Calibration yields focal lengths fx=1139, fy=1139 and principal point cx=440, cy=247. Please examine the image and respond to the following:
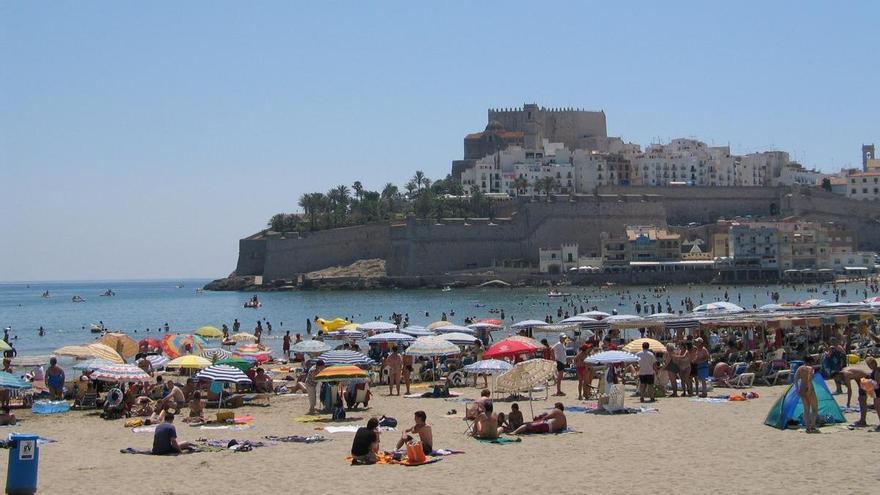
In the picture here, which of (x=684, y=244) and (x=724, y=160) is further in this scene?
(x=724, y=160)

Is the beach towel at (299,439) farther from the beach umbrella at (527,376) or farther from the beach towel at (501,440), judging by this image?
the beach umbrella at (527,376)

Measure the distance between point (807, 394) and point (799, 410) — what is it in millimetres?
397

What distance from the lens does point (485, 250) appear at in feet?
287

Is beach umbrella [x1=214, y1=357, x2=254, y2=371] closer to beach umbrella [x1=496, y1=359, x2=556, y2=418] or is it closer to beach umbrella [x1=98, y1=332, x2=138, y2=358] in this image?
beach umbrella [x1=98, y1=332, x2=138, y2=358]

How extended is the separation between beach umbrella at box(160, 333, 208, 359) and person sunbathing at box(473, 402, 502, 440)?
12.7 meters

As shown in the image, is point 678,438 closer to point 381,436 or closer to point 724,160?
point 381,436

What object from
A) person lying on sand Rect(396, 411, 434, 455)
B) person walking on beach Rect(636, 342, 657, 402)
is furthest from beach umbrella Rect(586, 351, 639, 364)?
person lying on sand Rect(396, 411, 434, 455)

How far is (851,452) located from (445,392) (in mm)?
7744

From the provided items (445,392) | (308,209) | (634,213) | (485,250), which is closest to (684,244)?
(634,213)

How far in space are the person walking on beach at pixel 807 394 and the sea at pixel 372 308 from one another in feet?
87.3

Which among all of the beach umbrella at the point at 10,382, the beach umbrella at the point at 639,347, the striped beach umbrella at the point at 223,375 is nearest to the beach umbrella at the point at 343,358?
the striped beach umbrella at the point at 223,375

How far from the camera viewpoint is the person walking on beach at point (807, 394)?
12344mm

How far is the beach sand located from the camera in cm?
1016

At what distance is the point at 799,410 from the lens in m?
12.9
